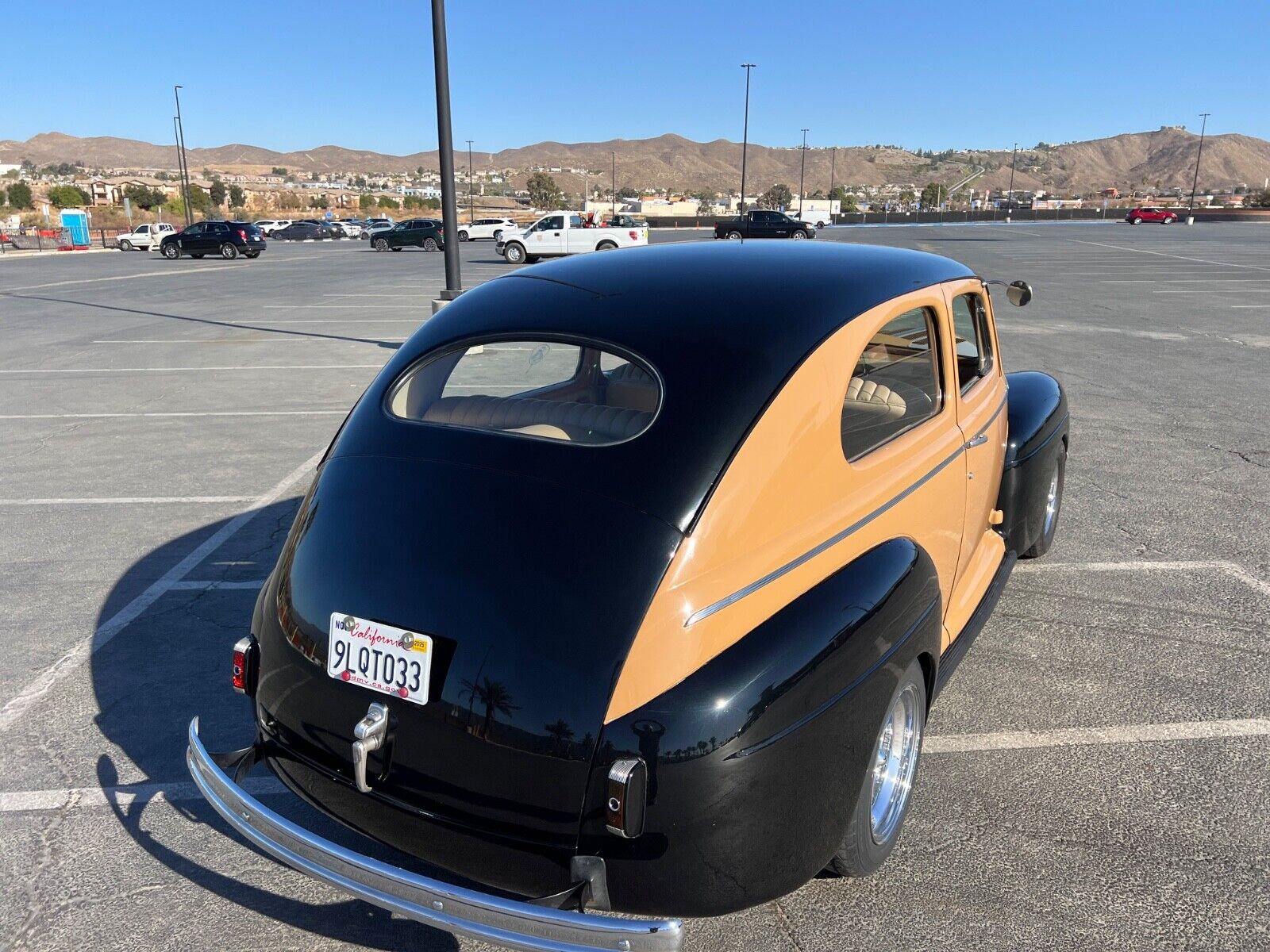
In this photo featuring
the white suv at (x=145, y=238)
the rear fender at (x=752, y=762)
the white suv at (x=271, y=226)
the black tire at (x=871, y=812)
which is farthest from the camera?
the white suv at (x=271, y=226)

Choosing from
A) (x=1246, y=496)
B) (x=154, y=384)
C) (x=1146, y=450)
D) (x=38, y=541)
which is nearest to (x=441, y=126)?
(x=154, y=384)

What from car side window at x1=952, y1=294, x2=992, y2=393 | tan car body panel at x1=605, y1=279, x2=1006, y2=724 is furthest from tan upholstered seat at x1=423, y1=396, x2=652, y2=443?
car side window at x1=952, y1=294, x2=992, y2=393

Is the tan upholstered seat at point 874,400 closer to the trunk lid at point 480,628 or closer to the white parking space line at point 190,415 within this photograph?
the trunk lid at point 480,628

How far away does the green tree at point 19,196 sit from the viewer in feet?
268

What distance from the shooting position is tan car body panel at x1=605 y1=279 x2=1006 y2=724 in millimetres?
2264

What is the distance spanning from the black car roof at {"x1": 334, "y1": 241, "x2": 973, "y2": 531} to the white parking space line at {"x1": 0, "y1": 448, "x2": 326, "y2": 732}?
216cm

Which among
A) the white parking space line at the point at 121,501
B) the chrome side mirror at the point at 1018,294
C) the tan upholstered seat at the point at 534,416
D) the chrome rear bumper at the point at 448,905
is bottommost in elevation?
the white parking space line at the point at 121,501

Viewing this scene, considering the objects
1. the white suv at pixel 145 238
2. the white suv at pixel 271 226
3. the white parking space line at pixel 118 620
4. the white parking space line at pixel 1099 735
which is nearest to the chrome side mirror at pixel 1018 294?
the white parking space line at pixel 1099 735

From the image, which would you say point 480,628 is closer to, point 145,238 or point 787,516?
point 787,516

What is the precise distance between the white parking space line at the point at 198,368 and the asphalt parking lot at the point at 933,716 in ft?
4.93

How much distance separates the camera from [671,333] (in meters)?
2.82

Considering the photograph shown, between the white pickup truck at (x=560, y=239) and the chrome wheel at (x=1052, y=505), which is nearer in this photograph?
the chrome wheel at (x=1052, y=505)

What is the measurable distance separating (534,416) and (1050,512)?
3.57 m

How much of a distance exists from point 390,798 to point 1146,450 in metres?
7.10
